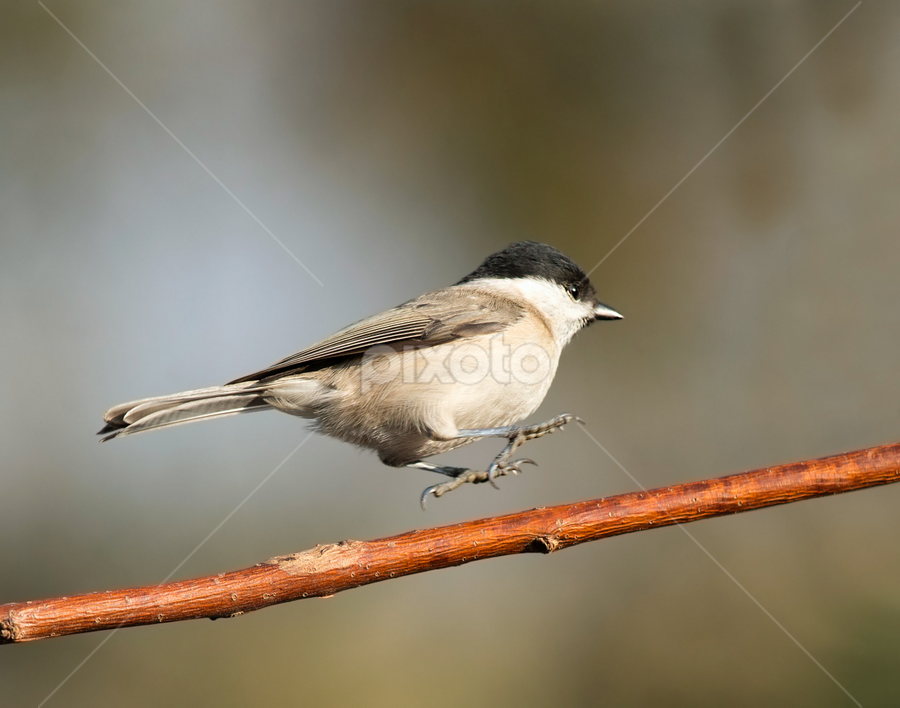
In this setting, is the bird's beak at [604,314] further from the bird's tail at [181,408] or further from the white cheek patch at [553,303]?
the bird's tail at [181,408]

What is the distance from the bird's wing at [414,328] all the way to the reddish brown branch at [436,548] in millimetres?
773

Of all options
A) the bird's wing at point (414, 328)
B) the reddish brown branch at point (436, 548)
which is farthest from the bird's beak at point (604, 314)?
the reddish brown branch at point (436, 548)

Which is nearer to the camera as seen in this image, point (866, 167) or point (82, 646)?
point (82, 646)

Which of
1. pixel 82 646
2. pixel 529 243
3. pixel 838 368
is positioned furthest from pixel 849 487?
pixel 82 646

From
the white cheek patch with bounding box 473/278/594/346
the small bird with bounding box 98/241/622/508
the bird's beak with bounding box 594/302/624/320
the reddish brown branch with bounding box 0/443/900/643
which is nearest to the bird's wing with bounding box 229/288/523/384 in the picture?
the small bird with bounding box 98/241/622/508

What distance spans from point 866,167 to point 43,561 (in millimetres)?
5021

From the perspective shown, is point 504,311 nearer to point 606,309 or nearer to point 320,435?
point 606,309

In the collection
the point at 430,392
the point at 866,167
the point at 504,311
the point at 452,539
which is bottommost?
the point at 452,539

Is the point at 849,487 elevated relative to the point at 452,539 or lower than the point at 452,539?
elevated

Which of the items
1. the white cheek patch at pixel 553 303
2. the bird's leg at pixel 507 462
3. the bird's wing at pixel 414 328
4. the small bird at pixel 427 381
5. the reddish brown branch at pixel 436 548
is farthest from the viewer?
the white cheek patch at pixel 553 303

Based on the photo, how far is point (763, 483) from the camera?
4.60 feet

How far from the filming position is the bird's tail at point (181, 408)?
1.79 metres

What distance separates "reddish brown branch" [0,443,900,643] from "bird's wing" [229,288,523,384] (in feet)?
2.54

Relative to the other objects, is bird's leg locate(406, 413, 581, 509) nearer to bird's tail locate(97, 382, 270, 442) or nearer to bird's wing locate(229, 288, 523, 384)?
bird's wing locate(229, 288, 523, 384)
